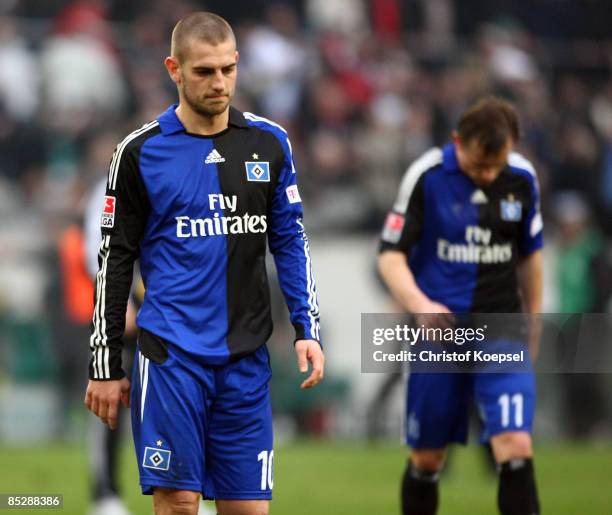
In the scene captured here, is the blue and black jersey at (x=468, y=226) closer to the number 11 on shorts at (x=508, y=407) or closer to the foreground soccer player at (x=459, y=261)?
the foreground soccer player at (x=459, y=261)

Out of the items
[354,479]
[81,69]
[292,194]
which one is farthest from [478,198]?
[81,69]

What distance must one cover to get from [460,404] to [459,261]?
0.78 m

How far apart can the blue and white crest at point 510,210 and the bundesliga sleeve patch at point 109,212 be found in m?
2.51

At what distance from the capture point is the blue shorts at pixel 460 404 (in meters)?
6.95

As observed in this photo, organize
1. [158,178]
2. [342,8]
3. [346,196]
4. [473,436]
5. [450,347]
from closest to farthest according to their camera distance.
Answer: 1. [158,178]
2. [450,347]
3. [473,436]
4. [346,196]
5. [342,8]

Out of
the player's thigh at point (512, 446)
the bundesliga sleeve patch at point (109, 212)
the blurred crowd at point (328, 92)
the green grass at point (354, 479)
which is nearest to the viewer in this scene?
the bundesliga sleeve patch at point (109, 212)

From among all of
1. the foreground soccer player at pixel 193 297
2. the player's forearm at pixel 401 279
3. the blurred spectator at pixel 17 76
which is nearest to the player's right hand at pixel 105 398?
the foreground soccer player at pixel 193 297

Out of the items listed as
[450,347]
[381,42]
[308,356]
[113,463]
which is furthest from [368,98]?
[308,356]

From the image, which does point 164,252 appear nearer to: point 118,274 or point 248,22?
point 118,274

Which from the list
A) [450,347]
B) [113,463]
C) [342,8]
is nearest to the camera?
[450,347]

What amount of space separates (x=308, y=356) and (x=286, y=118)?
1043cm

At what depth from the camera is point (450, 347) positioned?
23.4ft

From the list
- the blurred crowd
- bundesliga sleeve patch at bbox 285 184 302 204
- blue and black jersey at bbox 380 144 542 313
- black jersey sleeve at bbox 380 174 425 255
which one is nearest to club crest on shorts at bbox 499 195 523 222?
blue and black jersey at bbox 380 144 542 313

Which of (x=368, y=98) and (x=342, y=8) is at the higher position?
(x=342, y=8)
